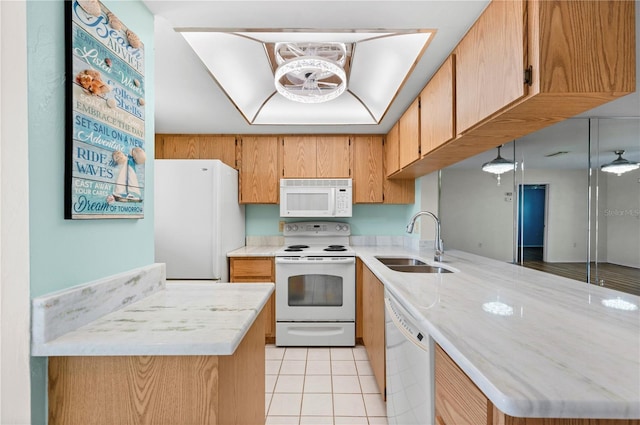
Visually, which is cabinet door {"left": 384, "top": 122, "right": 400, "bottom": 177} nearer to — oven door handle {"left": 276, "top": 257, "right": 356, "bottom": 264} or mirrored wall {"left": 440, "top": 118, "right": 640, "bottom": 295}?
mirrored wall {"left": 440, "top": 118, "right": 640, "bottom": 295}

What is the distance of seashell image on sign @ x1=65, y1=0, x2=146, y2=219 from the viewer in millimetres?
824

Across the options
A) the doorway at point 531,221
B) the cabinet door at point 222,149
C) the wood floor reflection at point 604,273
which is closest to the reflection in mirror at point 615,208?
the wood floor reflection at point 604,273

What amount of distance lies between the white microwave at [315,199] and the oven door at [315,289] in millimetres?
528

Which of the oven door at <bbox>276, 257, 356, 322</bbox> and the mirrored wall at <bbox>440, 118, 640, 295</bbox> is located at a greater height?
the mirrored wall at <bbox>440, 118, 640, 295</bbox>

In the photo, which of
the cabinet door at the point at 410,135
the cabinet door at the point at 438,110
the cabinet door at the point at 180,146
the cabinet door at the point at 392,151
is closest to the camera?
the cabinet door at the point at 438,110

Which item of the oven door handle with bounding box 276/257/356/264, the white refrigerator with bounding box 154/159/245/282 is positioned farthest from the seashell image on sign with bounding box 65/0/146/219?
the oven door handle with bounding box 276/257/356/264

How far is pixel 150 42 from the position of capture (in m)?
1.23

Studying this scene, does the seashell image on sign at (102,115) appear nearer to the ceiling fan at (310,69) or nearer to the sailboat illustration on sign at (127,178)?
the sailboat illustration on sign at (127,178)

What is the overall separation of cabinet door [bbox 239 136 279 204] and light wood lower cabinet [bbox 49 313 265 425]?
2424 mm

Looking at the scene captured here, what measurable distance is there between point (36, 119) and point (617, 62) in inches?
68.1

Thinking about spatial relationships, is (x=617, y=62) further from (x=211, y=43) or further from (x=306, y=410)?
(x=306, y=410)

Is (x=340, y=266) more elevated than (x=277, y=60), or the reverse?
(x=277, y=60)

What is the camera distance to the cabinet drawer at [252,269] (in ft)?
8.99

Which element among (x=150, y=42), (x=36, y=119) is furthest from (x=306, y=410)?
(x=150, y=42)
